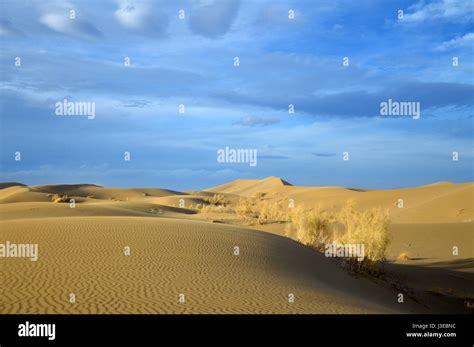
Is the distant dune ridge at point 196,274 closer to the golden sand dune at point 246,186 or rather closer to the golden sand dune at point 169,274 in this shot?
the golden sand dune at point 169,274

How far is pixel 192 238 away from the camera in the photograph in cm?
1720

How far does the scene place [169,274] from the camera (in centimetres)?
1180

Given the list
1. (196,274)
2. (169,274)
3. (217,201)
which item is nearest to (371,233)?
(196,274)

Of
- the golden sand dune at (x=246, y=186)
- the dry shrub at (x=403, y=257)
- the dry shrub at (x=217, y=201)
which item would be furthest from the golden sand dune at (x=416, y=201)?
the golden sand dune at (x=246, y=186)

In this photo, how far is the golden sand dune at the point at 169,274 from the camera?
9.09m

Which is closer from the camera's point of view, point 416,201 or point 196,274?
point 196,274

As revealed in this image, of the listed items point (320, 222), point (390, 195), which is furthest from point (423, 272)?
point (390, 195)

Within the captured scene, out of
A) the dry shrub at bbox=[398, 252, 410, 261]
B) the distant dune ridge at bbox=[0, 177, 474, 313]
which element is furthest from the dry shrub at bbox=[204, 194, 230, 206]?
the dry shrub at bbox=[398, 252, 410, 261]

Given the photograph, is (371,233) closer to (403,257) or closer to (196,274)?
(403,257)

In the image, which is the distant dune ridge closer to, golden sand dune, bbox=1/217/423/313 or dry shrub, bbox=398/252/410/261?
golden sand dune, bbox=1/217/423/313

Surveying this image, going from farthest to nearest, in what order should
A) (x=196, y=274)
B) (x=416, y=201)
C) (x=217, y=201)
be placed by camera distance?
(x=217, y=201) → (x=416, y=201) → (x=196, y=274)

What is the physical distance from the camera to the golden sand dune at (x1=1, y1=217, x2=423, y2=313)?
9.09m
